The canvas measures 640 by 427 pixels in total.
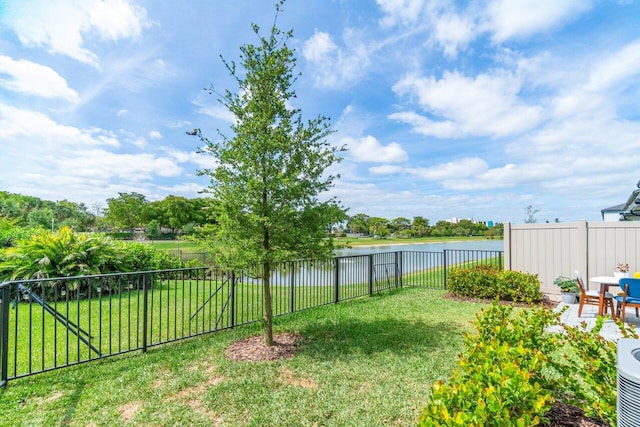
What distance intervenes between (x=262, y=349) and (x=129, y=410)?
66.8 inches

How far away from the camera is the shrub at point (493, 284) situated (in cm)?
683

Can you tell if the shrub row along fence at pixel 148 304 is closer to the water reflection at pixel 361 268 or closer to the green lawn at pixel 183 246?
the water reflection at pixel 361 268

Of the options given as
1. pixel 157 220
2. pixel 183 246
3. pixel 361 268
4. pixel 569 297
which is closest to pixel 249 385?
pixel 361 268

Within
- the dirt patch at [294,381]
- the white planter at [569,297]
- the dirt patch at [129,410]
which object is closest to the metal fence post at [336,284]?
the dirt patch at [294,381]

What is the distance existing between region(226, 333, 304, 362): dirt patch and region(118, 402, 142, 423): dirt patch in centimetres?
121

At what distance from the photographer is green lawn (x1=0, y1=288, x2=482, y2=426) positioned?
2604 millimetres

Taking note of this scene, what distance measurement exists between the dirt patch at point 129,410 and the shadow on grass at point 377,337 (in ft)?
6.38

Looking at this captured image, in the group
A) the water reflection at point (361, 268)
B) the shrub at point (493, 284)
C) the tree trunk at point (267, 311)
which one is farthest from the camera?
the shrub at point (493, 284)

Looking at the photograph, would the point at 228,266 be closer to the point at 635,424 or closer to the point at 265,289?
the point at 265,289

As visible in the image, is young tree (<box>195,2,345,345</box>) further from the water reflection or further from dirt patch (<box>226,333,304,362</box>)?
the water reflection

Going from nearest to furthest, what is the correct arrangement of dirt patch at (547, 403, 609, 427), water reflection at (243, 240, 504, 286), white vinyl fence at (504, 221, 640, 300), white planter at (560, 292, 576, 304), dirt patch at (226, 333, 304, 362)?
dirt patch at (547, 403, 609, 427)
dirt patch at (226, 333, 304, 362)
water reflection at (243, 240, 504, 286)
white vinyl fence at (504, 221, 640, 300)
white planter at (560, 292, 576, 304)

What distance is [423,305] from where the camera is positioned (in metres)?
6.70

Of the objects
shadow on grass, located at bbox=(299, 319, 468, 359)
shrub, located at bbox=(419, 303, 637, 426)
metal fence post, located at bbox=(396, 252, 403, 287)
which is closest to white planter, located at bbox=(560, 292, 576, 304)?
shadow on grass, located at bbox=(299, 319, 468, 359)

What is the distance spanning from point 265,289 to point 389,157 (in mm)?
11684
